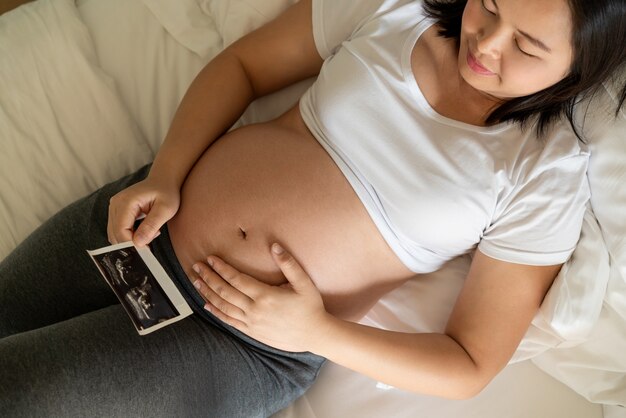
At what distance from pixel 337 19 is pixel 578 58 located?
0.51 m

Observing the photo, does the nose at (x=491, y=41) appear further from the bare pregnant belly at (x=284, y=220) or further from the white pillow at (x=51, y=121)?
the white pillow at (x=51, y=121)

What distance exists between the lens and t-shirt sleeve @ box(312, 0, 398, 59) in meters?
1.18

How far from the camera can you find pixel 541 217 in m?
1.00

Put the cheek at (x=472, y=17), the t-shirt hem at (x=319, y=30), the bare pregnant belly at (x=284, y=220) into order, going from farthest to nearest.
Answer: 1. the t-shirt hem at (x=319, y=30)
2. the bare pregnant belly at (x=284, y=220)
3. the cheek at (x=472, y=17)

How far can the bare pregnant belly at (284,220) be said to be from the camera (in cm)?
108

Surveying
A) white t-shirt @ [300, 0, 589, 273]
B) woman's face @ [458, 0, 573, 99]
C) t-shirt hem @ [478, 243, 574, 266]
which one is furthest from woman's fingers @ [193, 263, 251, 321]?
woman's face @ [458, 0, 573, 99]

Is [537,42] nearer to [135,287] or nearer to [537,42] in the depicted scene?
[537,42]

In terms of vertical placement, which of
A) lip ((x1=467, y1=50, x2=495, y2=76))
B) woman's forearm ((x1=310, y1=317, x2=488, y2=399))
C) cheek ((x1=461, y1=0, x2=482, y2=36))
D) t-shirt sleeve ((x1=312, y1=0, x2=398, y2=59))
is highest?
t-shirt sleeve ((x1=312, y1=0, x2=398, y2=59))

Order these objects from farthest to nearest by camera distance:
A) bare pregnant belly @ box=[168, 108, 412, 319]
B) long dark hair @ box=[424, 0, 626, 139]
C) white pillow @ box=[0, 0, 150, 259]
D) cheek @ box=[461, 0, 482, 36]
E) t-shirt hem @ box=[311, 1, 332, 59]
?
white pillow @ box=[0, 0, 150, 259] < t-shirt hem @ box=[311, 1, 332, 59] < bare pregnant belly @ box=[168, 108, 412, 319] < cheek @ box=[461, 0, 482, 36] < long dark hair @ box=[424, 0, 626, 139]

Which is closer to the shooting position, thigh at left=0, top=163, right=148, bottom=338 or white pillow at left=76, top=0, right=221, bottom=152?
thigh at left=0, top=163, right=148, bottom=338

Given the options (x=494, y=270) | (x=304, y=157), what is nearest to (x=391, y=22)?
(x=304, y=157)

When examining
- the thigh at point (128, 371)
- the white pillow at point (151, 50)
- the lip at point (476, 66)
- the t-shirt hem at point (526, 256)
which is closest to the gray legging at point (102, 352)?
the thigh at point (128, 371)

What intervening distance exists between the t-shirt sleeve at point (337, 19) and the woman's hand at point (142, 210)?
18.2 inches

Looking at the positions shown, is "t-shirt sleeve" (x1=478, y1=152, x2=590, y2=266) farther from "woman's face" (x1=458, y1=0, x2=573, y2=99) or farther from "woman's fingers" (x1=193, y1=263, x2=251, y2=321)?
"woman's fingers" (x1=193, y1=263, x2=251, y2=321)
